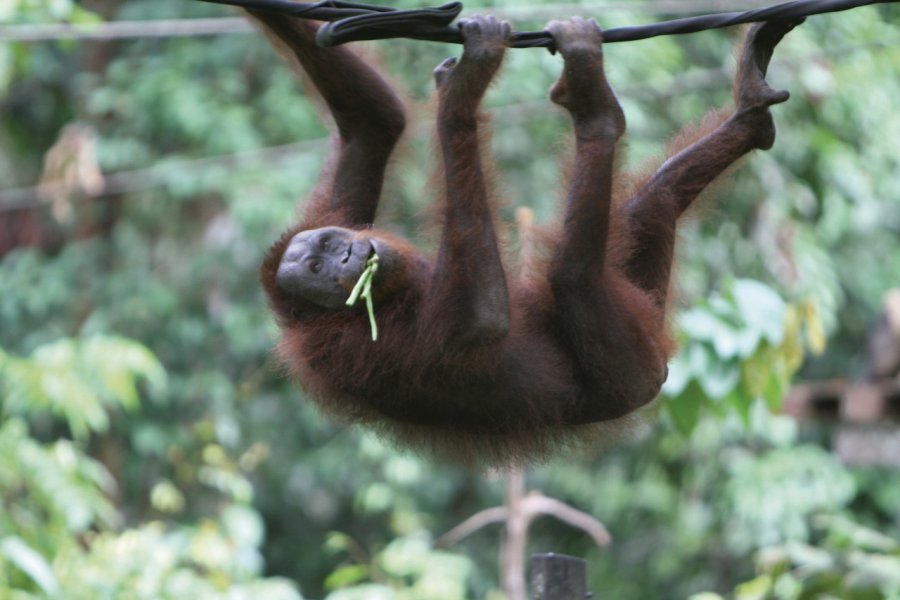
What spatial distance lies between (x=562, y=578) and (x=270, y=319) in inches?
166

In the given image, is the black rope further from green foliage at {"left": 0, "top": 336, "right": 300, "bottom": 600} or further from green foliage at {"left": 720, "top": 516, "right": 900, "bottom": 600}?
green foliage at {"left": 0, "top": 336, "right": 300, "bottom": 600}

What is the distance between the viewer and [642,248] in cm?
333

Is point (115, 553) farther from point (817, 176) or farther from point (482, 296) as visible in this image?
point (817, 176)

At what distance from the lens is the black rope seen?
2.65 metres

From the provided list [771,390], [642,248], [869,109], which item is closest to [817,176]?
[869,109]

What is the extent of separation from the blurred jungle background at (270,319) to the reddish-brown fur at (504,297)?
188cm

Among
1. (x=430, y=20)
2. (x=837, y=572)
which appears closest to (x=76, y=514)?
(x=837, y=572)

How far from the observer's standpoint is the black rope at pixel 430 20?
2.65m

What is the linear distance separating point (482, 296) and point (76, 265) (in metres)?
5.86

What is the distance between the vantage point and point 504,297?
9.52ft

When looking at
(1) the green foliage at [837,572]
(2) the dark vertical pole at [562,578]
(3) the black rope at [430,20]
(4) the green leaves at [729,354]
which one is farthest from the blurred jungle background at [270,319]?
(3) the black rope at [430,20]

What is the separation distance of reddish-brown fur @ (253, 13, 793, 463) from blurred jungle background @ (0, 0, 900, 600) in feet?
6.17

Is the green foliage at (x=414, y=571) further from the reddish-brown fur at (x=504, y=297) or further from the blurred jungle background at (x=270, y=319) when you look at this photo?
the reddish-brown fur at (x=504, y=297)

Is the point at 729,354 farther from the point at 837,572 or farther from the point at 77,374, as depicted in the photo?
the point at 77,374
